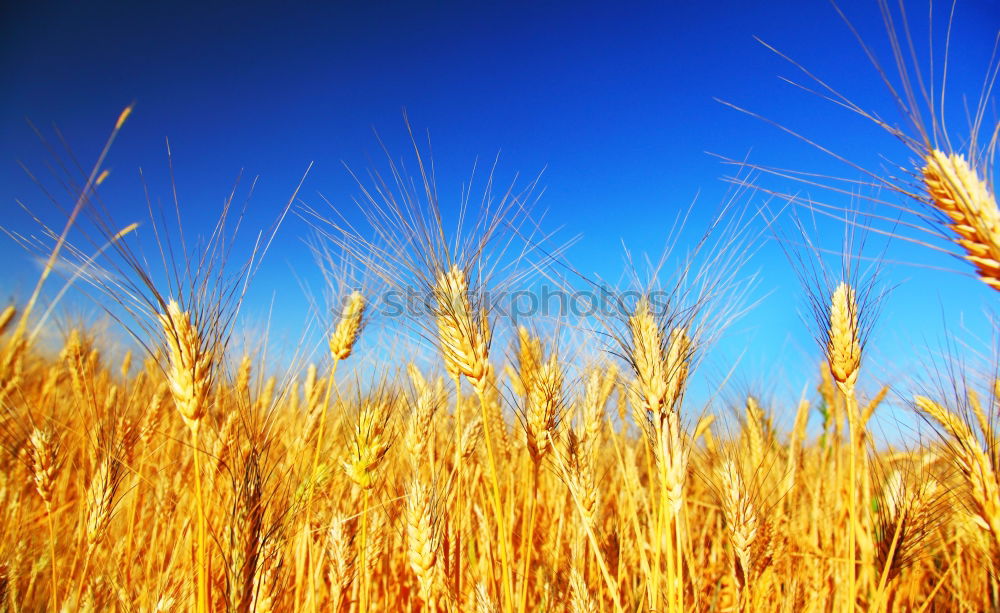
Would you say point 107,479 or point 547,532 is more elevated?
point 107,479

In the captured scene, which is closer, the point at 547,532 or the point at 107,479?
the point at 107,479

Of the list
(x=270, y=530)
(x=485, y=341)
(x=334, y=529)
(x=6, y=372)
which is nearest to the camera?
(x=270, y=530)

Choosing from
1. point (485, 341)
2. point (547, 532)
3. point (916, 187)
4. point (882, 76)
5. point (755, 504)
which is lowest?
point (547, 532)

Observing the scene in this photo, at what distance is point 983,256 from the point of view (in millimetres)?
1075

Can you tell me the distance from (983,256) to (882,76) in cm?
47

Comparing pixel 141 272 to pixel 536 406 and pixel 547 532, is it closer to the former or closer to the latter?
pixel 536 406

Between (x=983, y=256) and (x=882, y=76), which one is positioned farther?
(x=882, y=76)

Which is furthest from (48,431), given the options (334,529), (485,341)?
(485,341)

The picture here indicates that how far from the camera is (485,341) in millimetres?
1658

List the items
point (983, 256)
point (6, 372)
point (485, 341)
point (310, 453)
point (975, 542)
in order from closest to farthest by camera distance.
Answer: point (983, 256)
point (485, 341)
point (975, 542)
point (310, 453)
point (6, 372)

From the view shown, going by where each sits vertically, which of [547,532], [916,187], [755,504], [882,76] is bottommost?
[547,532]

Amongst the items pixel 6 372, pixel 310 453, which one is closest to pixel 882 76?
pixel 310 453

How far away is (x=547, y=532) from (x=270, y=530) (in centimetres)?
202

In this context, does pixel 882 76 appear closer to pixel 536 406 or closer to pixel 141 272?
pixel 536 406
